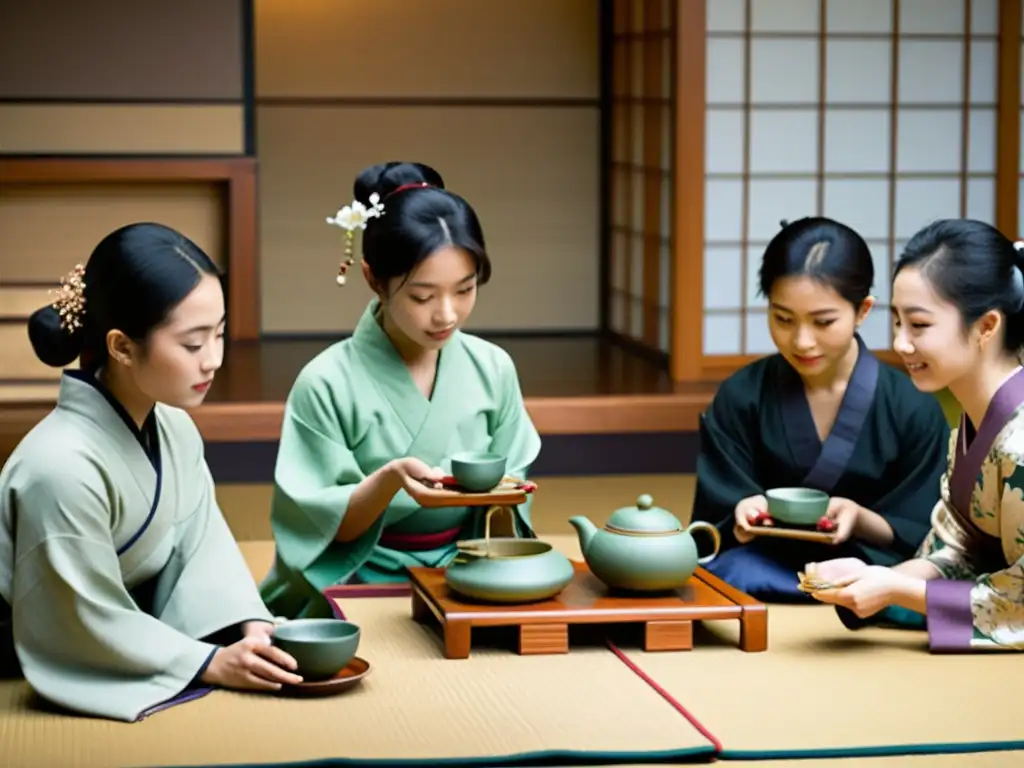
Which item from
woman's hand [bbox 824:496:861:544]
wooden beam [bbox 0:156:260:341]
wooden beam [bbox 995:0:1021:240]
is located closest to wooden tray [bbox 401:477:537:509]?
woman's hand [bbox 824:496:861:544]

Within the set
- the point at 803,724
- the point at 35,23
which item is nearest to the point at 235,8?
the point at 35,23

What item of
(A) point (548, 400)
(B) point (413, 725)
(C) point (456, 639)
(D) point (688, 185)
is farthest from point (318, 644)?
(D) point (688, 185)

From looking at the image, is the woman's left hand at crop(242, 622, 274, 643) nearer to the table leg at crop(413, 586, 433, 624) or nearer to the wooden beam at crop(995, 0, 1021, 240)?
the table leg at crop(413, 586, 433, 624)

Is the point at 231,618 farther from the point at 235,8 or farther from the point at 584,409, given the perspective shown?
the point at 235,8

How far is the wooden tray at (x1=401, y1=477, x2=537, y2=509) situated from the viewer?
338cm

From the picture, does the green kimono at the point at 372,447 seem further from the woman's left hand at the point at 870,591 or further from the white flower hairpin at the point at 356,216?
the woman's left hand at the point at 870,591

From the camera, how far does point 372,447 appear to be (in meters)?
3.74

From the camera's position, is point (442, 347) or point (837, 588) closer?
point (837, 588)

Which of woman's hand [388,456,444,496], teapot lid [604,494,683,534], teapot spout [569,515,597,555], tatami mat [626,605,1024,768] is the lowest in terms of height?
tatami mat [626,605,1024,768]

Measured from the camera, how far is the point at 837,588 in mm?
3246

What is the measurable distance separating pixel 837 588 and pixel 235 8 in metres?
5.03

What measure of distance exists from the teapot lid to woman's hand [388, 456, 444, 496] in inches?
14.0

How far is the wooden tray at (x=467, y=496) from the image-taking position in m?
3.38

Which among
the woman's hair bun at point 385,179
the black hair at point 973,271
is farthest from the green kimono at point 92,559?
the black hair at point 973,271
